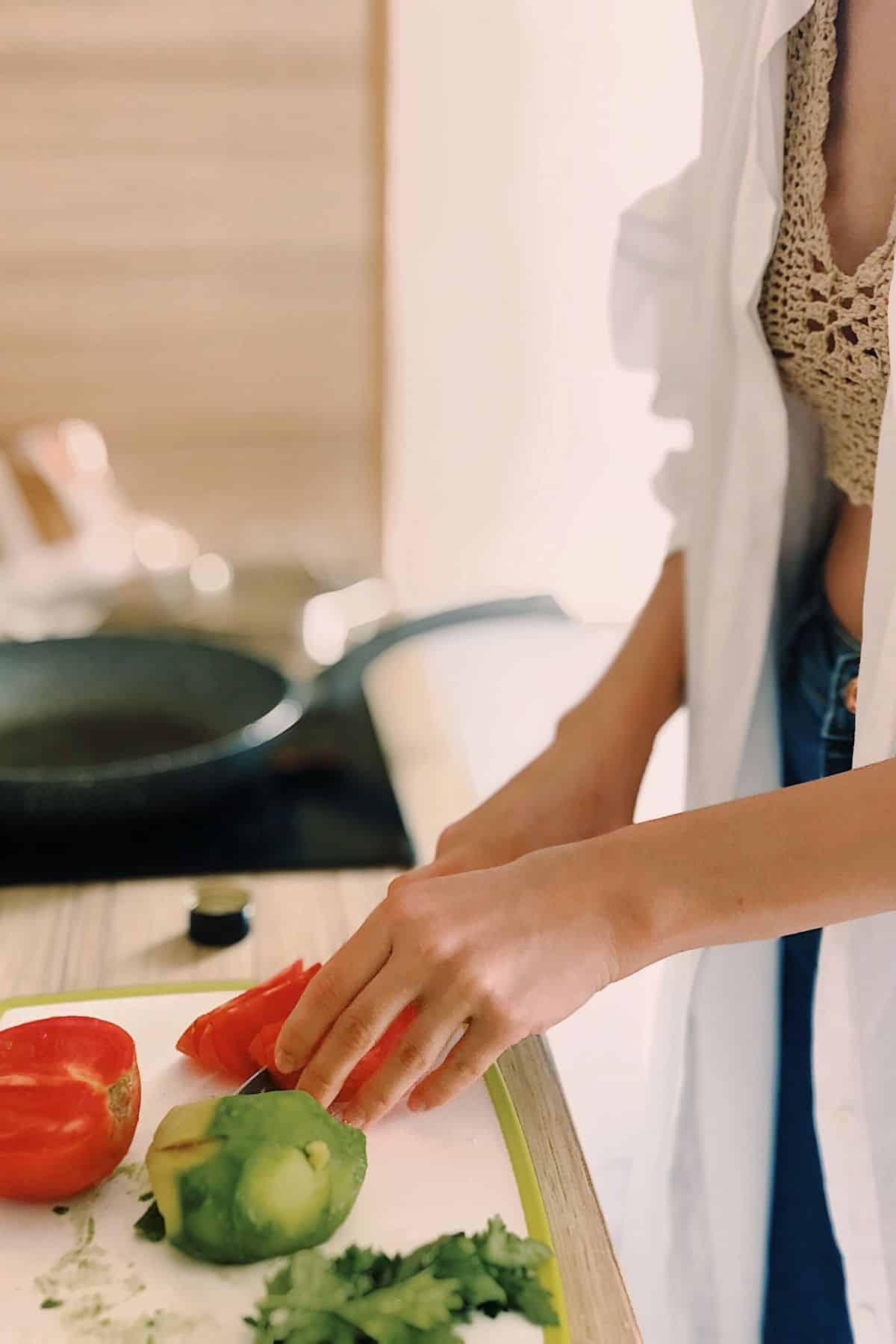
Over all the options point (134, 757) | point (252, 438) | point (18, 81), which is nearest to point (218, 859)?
point (134, 757)

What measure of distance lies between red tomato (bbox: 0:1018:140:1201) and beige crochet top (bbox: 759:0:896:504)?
52 centimetres

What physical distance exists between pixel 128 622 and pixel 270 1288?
3.55ft

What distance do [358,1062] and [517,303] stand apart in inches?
59.4

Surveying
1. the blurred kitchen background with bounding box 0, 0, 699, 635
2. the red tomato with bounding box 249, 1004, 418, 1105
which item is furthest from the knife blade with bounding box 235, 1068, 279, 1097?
the blurred kitchen background with bounding box 0, 0, 699, 635

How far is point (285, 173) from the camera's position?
187 centimetres

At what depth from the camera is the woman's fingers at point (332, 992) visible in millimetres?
602

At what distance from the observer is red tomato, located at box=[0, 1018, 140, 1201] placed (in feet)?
1.83

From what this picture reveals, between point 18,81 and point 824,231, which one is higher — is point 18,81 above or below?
below

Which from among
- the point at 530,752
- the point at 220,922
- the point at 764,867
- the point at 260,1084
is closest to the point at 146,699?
the point at 220,922

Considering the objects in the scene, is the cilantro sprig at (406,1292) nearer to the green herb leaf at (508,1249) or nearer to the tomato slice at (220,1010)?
the green herb leaf at (508,1249)

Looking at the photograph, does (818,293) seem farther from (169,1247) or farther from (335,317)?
(335,317)

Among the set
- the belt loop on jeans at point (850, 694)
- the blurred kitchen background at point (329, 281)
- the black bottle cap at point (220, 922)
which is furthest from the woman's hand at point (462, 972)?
the blurred kitchen background at point (329, 281)

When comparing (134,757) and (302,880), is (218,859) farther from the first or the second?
(134,757)

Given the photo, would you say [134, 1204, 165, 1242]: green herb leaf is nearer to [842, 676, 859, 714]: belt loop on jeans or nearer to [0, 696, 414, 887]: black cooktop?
[0, 696, 414, 887]: black cooktop
